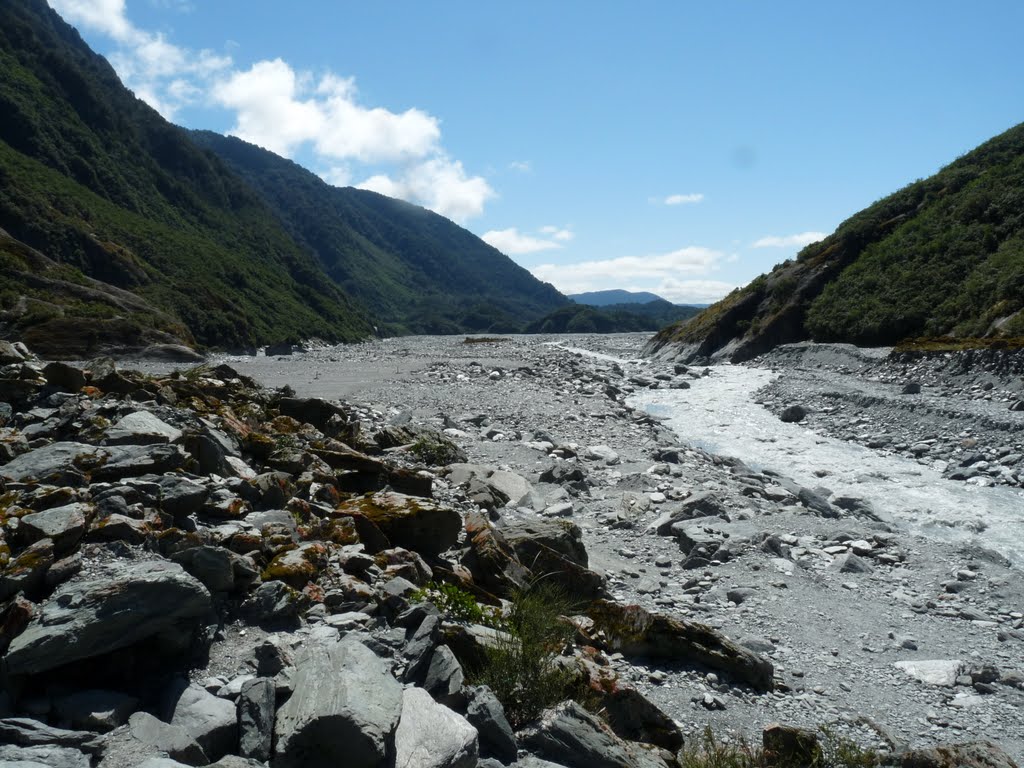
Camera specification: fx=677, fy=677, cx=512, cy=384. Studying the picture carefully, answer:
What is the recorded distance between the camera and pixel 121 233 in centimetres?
6919

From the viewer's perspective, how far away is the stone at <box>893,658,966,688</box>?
264 inches

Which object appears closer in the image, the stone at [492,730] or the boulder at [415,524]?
the stone at [492,730]

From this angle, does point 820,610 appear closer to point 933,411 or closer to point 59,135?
point 933,411

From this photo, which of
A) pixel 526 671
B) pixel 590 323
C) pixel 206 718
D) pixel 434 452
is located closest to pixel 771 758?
pixel 526 671

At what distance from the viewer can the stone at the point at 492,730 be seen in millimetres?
4266

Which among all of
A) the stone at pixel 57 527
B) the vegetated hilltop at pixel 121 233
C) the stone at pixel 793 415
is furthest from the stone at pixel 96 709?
the vegetated hilltop at pixel 121 233

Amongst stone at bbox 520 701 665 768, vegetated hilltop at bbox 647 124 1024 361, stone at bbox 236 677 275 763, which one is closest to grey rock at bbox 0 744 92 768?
stone at bbox 236 677 275 763

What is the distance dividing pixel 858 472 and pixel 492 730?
14.3 meters

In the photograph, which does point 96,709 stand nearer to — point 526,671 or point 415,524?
point 526,671

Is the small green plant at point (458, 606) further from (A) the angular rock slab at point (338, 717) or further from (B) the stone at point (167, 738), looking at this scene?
(B) the stone at point (167, 738)

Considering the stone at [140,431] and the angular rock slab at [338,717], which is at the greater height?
the stone at [140,431]

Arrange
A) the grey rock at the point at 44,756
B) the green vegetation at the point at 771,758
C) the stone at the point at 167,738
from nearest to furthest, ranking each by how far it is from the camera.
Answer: the grey rock at the point at 44,756 < the stone at the point at 167,738 < the green vegetation at the point at 771,758

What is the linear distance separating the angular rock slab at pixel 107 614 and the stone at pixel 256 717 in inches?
28.0

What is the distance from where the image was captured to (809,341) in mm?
40281
